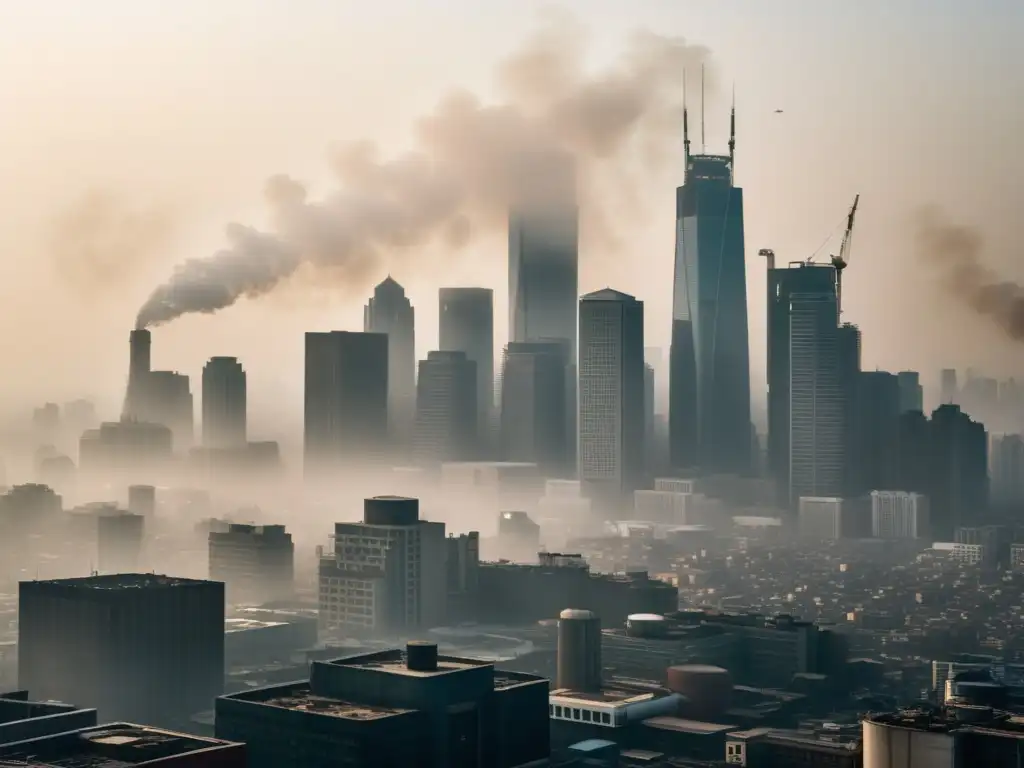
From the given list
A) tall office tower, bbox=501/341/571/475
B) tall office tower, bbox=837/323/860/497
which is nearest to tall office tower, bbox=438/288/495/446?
tall office tower, bbox=501/341/571/475

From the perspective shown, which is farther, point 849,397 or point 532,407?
point 532,407

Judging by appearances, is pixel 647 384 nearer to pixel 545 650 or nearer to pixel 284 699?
pixel 545 650

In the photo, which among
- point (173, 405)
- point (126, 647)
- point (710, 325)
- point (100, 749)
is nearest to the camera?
point (100, 749)

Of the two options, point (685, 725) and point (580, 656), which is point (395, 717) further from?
point (580, 656)

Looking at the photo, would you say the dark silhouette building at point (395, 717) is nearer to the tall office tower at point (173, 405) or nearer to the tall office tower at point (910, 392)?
the tall office tower at point (173, 405)

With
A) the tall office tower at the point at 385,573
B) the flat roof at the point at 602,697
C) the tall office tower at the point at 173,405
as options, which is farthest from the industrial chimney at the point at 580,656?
the tall office tower at the point at 173,405

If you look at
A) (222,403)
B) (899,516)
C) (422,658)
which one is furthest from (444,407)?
(422,658)

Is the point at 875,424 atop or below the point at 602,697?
atop
